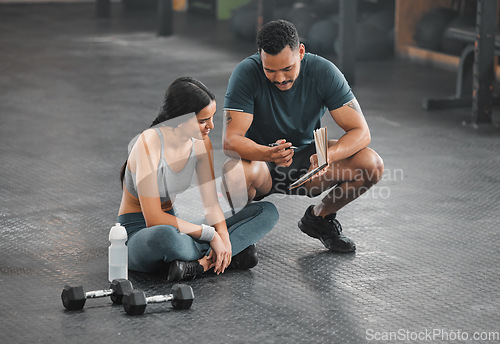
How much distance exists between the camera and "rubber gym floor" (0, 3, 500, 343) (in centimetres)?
241

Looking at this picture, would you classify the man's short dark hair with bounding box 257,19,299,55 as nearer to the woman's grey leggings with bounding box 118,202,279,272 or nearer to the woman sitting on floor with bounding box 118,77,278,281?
the woman sitting on floor with bounding box 118,77,278,281

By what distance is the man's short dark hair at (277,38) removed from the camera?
2.79 meters

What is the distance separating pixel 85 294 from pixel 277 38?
1.09 m

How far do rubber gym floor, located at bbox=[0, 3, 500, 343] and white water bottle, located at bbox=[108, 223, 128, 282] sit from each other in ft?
0.24

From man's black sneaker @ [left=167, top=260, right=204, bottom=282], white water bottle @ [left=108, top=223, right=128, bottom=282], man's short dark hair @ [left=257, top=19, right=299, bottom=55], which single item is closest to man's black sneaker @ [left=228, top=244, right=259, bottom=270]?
man's black sneaker @ [left=167, top=260, right=204, bottom=282]

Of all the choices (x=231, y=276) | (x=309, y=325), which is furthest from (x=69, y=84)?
(x=309, y=325)

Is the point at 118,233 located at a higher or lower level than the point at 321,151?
lower

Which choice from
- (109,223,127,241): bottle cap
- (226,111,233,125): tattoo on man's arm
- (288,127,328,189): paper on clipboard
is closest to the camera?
(109,223,127,241): bottle cap

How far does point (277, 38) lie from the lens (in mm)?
2799

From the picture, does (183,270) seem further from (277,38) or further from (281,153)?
(277,38)

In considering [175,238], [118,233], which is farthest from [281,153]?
[118,233]

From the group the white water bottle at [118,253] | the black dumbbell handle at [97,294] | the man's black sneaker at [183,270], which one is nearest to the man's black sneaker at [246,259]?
the man's black sneaker at [183,270]

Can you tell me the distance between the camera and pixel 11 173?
4.13 metres

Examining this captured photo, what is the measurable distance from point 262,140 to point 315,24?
520 centimetres
